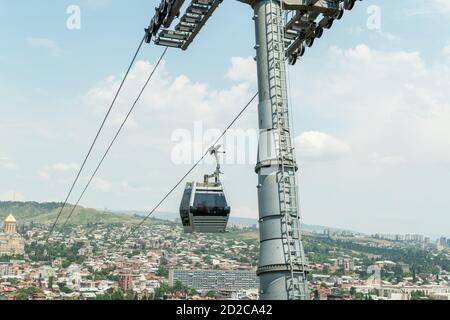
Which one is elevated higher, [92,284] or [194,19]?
[194,19]

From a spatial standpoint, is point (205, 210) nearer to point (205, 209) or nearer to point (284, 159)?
point (205, 209)

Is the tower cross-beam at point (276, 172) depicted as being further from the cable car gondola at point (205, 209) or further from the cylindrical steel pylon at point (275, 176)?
the cable car gondola at point (205, 209)

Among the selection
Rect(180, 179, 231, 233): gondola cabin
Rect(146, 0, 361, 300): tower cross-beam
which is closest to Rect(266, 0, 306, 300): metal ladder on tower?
Rect(146, 0, 361, 300): tower cross-beam

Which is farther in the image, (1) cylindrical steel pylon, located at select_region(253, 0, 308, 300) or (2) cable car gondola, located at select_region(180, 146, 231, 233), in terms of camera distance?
(2) cable car gondola, located at select_region(180, 146, 231, 233)

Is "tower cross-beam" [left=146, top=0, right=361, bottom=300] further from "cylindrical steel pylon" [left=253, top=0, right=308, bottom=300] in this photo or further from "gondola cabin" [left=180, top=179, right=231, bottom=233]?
"gondola cabin" [left=180, top=179, right=231, bottom=233]

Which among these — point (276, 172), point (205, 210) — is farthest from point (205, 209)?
point (276, 172)

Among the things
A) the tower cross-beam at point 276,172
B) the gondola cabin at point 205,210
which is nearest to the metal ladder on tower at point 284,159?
the tower cross-beam at point 276,172
